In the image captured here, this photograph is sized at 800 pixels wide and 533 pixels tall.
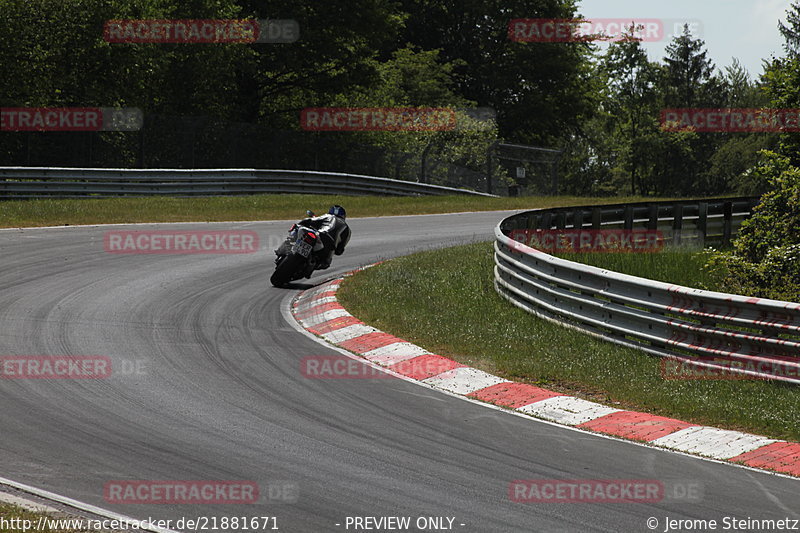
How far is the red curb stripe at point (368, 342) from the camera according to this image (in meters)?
11.2

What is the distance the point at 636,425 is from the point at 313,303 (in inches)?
251

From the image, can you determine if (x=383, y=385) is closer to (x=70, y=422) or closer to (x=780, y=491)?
(x=70, y=422)

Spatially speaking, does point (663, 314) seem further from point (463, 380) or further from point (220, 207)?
point (220, 207)

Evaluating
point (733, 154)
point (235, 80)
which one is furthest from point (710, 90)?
point (235, 80)

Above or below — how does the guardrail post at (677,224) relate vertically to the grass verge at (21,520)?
above

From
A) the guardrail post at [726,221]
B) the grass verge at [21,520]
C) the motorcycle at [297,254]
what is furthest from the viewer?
the guardrail post at [726,221]

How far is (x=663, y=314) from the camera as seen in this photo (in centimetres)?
1052

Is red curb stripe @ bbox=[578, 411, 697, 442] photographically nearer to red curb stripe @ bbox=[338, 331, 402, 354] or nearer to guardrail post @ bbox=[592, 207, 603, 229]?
red curb stripe @ bbox=[338, 331, 402, 354]

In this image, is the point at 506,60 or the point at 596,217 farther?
the point at 506,60

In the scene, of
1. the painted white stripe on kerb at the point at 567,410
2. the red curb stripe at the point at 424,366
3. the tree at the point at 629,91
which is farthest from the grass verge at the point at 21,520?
the tree at the point at 629,91

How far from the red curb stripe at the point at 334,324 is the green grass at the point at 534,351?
0.21 meters

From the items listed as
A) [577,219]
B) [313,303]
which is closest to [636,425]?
[313,303]

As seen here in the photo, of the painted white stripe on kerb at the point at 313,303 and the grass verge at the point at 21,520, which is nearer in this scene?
the grass verge at the point at 21,520

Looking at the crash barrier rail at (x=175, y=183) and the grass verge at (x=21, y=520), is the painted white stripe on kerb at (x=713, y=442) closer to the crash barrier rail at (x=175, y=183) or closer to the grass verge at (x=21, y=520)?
the grass verge at (x=21, y=520)
